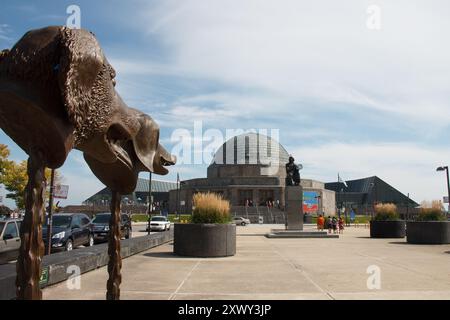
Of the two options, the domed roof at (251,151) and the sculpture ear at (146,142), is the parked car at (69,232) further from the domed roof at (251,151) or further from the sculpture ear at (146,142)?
the domed roof at (251,151)

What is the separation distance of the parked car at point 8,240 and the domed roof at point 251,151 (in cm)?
5906

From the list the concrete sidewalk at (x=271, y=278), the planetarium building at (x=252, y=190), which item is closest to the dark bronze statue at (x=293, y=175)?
the concrete sidewalk at (x=271, y=278)

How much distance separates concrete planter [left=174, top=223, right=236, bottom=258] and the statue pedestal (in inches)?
457

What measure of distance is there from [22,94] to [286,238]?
17960 mm

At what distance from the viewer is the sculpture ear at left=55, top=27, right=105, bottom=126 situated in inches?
85.0

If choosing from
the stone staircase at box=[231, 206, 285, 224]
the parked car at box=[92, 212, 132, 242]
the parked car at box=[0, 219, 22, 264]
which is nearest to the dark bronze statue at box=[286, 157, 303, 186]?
the parked car at box=[92, 212, 132, 242]

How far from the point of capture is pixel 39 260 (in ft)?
7.33

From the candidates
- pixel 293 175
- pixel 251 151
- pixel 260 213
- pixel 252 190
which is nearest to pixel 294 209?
pixel 293 175

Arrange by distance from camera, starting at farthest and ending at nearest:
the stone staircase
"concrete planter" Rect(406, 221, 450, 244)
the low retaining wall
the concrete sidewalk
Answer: the stone staircase, "concrete planter" Rect(406, 221, 450, 244), the concrete sidewalk, the low retaining wall

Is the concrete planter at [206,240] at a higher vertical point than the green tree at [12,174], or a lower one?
lower

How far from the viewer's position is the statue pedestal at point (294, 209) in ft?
71.8

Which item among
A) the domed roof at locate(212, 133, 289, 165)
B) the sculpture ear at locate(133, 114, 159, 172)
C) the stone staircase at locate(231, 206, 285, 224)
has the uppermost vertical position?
the domed roof at locate(212, 133, 289, 165)

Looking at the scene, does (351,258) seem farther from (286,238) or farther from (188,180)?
(188,180)

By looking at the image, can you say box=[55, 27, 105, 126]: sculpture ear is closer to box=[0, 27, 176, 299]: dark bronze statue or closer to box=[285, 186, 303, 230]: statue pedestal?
box=[0, 27, 176, 299]: dark bronze statue
